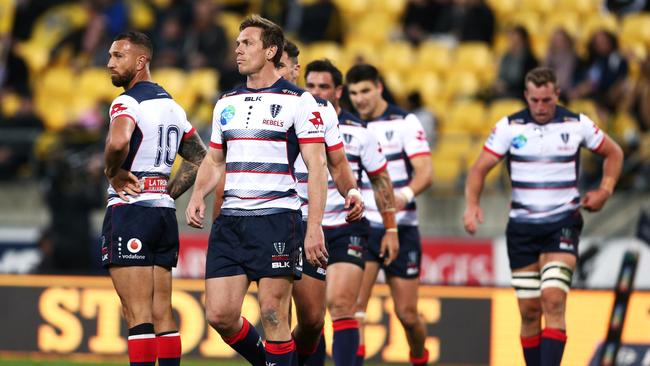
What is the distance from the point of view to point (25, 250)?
1853 centimetres

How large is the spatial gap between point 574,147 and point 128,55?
13.1 ft

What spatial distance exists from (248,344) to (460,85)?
36.1ft

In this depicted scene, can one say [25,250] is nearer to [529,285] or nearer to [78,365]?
[78,365]

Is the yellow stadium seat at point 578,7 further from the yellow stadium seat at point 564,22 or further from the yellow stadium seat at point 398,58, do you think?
the yellow stadium seat at point 398,58

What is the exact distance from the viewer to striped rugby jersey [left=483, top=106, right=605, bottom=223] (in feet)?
37.5

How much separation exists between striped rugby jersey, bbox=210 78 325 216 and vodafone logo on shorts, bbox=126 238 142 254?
70 centimetres

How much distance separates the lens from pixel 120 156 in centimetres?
923

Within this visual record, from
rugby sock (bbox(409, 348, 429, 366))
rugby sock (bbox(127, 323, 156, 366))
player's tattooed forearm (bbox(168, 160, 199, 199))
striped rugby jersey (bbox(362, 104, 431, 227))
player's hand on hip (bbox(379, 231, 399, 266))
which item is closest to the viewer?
rugby sock (bbox(127, 323, 156, 366))

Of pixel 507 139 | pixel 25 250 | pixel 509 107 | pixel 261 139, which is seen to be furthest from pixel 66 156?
pixel 261 139

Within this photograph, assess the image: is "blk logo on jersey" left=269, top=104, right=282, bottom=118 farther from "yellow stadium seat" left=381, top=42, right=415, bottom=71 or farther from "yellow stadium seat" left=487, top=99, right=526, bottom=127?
"yellow stadium seat" left=381, top=42, right=415, bottom=71

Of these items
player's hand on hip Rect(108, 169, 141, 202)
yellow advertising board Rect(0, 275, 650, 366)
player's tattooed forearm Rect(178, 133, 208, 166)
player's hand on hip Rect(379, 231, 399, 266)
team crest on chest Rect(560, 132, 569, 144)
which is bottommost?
yellow advertising board Rect(0, 275, 650, 366)

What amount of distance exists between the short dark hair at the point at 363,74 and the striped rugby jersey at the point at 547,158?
3.84 ft

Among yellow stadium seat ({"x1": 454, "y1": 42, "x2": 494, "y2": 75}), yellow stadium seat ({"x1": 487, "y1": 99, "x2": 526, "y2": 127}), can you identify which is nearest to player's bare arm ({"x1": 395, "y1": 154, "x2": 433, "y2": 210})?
yellow stadium seat ({"x1": 487, "y1": 99, "x2": 526, "y2": 127})

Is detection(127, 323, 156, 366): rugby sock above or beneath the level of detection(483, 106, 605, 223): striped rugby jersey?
beneath
